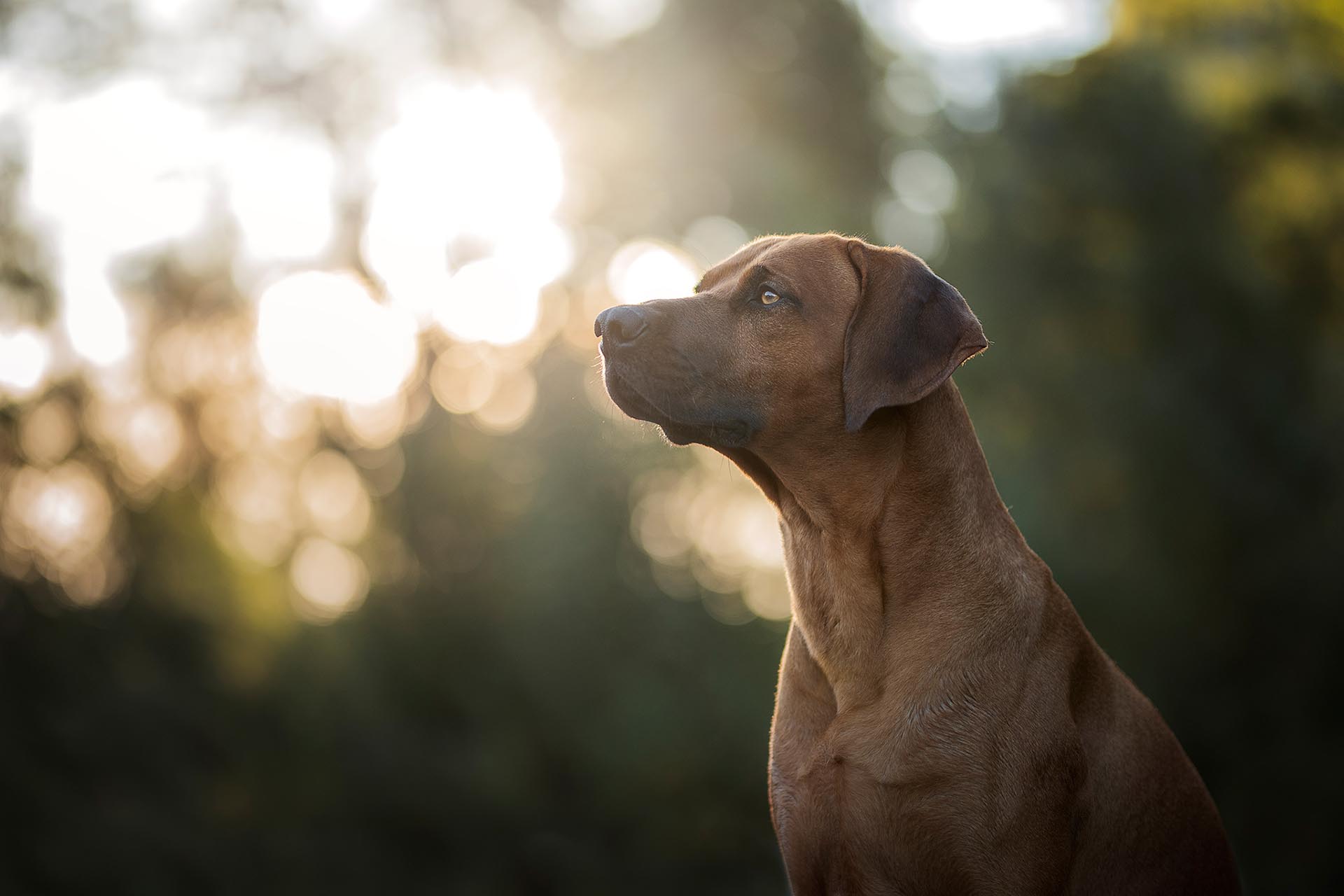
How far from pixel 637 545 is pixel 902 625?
54.9 feet

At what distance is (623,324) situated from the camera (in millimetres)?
4461

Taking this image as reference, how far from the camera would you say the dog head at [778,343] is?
4301 millimetres

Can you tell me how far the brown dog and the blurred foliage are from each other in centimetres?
1382

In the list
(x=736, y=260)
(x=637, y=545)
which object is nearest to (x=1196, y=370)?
(x=637, y=545)

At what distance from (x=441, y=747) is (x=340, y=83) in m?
12.6

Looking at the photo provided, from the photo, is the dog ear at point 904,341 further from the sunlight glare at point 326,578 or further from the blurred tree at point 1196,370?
the sunlight glare at point 326,578

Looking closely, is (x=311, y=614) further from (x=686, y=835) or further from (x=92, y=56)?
(x=92, y=56)

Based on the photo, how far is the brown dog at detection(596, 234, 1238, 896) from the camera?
3.94m

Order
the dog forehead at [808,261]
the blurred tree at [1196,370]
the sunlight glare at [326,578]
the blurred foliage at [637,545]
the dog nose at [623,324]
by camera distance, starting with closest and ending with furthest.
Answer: the dog nose at [623,324]
the dog forehead at [808,261]
the blurred tree at [1196,370]
the blurred foliage at [637,545]
the sunlight glare at [326,578]

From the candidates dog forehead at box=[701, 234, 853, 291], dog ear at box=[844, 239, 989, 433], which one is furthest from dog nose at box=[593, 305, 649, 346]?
dog ear at box=[844, 239, 989, 433]

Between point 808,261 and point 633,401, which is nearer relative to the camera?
point 633,401

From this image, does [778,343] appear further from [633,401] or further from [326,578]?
[326,578]

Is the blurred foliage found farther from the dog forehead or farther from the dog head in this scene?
the dog head

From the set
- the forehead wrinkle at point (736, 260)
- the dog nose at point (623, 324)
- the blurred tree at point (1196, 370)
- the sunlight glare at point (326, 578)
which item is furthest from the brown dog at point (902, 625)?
the sunlight glare at point (326, 578)
